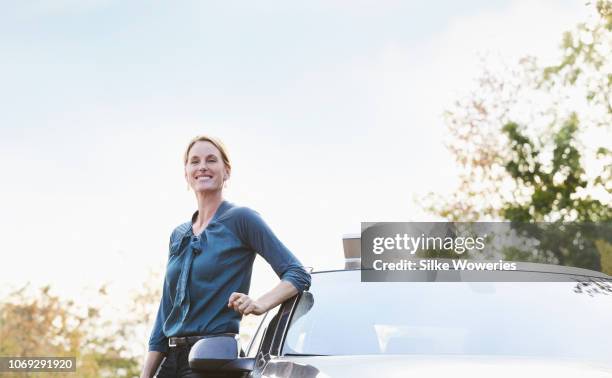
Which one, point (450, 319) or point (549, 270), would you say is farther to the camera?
point (549, 270)

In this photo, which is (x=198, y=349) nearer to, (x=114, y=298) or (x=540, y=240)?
(x=540, y=240)

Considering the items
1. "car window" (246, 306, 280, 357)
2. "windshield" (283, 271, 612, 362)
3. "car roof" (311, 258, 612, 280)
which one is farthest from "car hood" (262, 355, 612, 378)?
"car roof" (311, 258, 612, 280)

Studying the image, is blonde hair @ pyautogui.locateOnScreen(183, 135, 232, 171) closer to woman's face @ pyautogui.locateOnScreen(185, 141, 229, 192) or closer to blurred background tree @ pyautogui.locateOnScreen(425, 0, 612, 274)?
woman's face @ pyautogui.locateOnScreen(185, 141, 229, 192)

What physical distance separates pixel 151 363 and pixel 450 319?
4.22ft

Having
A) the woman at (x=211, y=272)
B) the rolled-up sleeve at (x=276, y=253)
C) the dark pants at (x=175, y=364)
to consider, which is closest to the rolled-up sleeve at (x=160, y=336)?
the woman at (x=211, y=272)

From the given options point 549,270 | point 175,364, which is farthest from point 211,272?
point 549,270

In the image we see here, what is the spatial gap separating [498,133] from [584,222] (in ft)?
12.1

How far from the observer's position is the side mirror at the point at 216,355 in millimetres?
3256

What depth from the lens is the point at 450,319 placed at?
3598 millimetres

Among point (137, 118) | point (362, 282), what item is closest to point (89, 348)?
point (137, 118)

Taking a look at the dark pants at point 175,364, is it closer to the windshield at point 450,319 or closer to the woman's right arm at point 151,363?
the woman's right arm at point 151,363

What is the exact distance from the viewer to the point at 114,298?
26938 mm

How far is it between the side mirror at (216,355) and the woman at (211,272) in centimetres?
30

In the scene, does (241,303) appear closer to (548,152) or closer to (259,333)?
(259,333)
